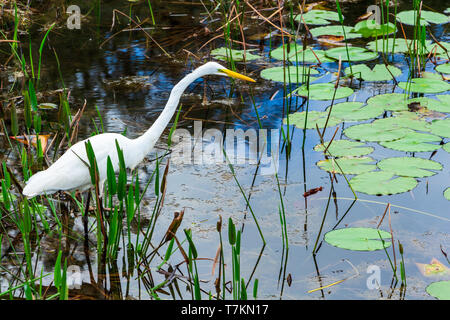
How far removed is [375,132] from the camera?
4.07m

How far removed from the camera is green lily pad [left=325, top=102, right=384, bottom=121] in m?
4.28

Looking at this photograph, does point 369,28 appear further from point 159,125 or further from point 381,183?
point 159,125

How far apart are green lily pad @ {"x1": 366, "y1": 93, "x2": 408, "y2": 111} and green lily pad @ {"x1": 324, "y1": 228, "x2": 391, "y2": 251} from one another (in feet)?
5.22

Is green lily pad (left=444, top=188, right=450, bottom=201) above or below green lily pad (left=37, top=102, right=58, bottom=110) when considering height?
below

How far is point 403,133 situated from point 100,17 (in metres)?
3.98

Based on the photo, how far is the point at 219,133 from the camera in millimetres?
4453

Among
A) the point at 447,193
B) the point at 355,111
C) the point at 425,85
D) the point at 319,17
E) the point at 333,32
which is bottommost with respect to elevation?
the point at 447,193

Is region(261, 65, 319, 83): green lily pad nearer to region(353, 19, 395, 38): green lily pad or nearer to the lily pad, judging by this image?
the lily pad

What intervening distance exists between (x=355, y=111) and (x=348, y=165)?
76 centimetres

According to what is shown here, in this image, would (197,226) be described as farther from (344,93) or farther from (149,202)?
(344,93)

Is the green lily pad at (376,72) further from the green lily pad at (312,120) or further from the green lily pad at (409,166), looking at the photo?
the green lily pad at (409,166)

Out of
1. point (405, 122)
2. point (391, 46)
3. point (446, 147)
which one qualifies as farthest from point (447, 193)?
point (391, 46)

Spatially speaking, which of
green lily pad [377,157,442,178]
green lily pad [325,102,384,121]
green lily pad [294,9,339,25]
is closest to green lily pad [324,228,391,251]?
green lily pad [377,157,442,178]
